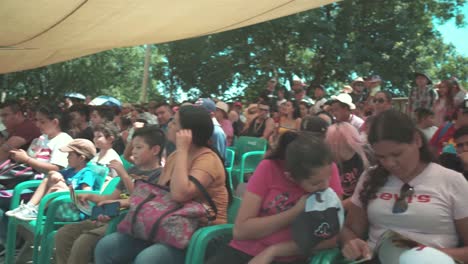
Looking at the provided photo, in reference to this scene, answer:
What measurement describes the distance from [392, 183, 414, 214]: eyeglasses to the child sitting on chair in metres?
2.61

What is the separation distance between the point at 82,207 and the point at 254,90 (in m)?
14.4

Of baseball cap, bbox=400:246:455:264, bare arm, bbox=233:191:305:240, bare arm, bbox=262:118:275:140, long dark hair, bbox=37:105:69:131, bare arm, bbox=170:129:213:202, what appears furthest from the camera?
bare arm, bbox=262:118:275:140

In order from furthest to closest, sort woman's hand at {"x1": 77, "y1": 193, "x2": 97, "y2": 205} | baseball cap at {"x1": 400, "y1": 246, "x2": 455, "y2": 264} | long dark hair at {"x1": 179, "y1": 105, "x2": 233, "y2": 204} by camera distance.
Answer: woman's hand at {"x1": 77, "y1": 193, "x2": 97, "y2": 205} → long dark hair at {"x1": 179, "y1": 105, "x2": 233, "y2": 204} → baseball cap at {"x1": 400, "y1": 246, "x2": 455, "y2": 264}

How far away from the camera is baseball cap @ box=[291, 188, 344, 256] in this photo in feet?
7.18

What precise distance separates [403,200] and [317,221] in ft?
1.35

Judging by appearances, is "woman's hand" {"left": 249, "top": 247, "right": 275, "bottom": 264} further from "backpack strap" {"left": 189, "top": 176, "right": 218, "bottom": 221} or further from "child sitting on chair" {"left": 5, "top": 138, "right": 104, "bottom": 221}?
"child sitting on chair" {"left": 5, "top": 138, "right": 104, "bottom": 221}

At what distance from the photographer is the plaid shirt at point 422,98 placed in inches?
275

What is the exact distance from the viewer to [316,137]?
94.5 inches

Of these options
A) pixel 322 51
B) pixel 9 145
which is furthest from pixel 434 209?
pixel 322 51

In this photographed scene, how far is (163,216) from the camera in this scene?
2.80 meters

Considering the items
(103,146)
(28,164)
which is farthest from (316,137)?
(28,164)

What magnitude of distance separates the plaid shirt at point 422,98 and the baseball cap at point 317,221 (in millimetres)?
5115

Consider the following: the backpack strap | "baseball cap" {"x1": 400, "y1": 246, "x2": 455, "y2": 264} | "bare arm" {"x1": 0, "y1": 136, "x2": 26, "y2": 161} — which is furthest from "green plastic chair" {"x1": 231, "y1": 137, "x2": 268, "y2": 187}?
"baseball cap" {"x1": 400, "y1": 246, "x2": 455, "y2": 264}

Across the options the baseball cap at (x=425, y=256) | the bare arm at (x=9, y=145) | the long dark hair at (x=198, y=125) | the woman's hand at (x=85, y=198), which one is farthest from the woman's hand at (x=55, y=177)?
the baseball cap at (x=425, y=256)
